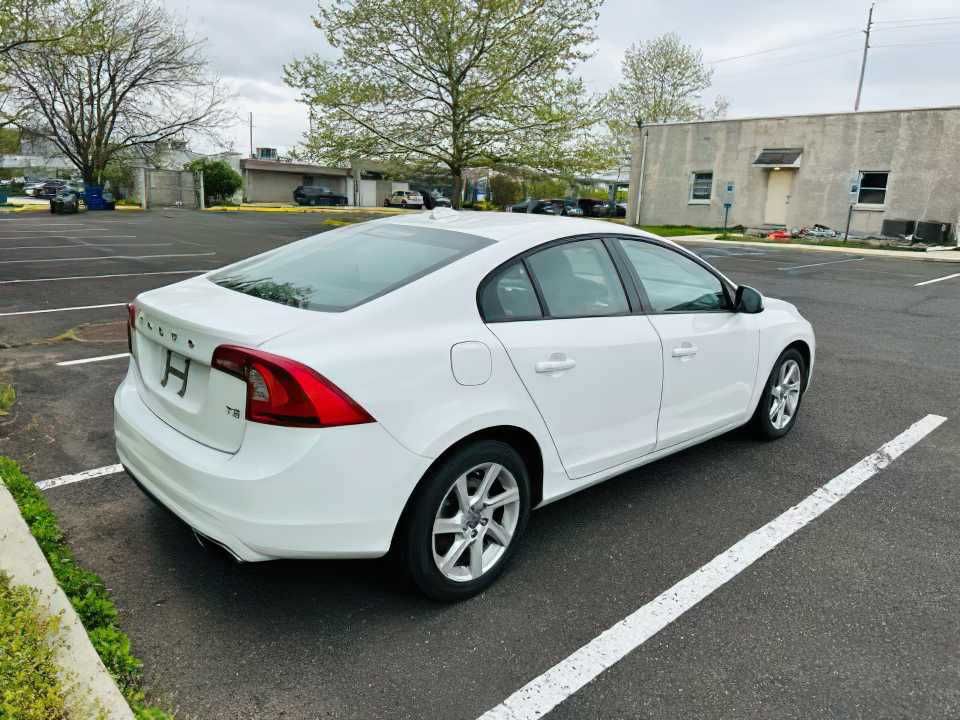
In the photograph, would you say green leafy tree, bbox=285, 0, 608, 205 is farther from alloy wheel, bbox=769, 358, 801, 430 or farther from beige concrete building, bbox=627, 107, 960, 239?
alloy wheel, bbox=769, 358, 801, 430

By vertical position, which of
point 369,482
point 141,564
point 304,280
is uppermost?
point 304,280

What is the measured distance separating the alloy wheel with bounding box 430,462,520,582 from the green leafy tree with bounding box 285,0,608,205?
73.7 feet

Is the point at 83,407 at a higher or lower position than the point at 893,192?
lower

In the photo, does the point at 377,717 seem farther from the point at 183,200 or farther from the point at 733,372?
the point at 183,200

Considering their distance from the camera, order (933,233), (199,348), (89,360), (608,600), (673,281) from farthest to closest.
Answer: (933,233) < (89,360) < (673,281) < (608,600) < (199,348)

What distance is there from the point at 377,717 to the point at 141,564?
146cm

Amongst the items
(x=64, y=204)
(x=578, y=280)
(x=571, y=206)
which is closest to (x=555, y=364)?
(x=578, y=280)

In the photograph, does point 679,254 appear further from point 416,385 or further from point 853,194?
point 853,194

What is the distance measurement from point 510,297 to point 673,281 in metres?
1.28

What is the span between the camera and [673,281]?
393cm

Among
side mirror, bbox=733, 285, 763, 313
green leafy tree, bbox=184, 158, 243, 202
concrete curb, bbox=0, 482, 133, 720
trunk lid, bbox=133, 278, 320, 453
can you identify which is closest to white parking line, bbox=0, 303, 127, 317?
concrete curb, bbox=0, 482, 133, 720

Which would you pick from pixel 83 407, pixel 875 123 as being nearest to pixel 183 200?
pixel 875 123

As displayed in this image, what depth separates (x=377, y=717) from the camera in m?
2.31

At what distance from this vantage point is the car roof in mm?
3293
